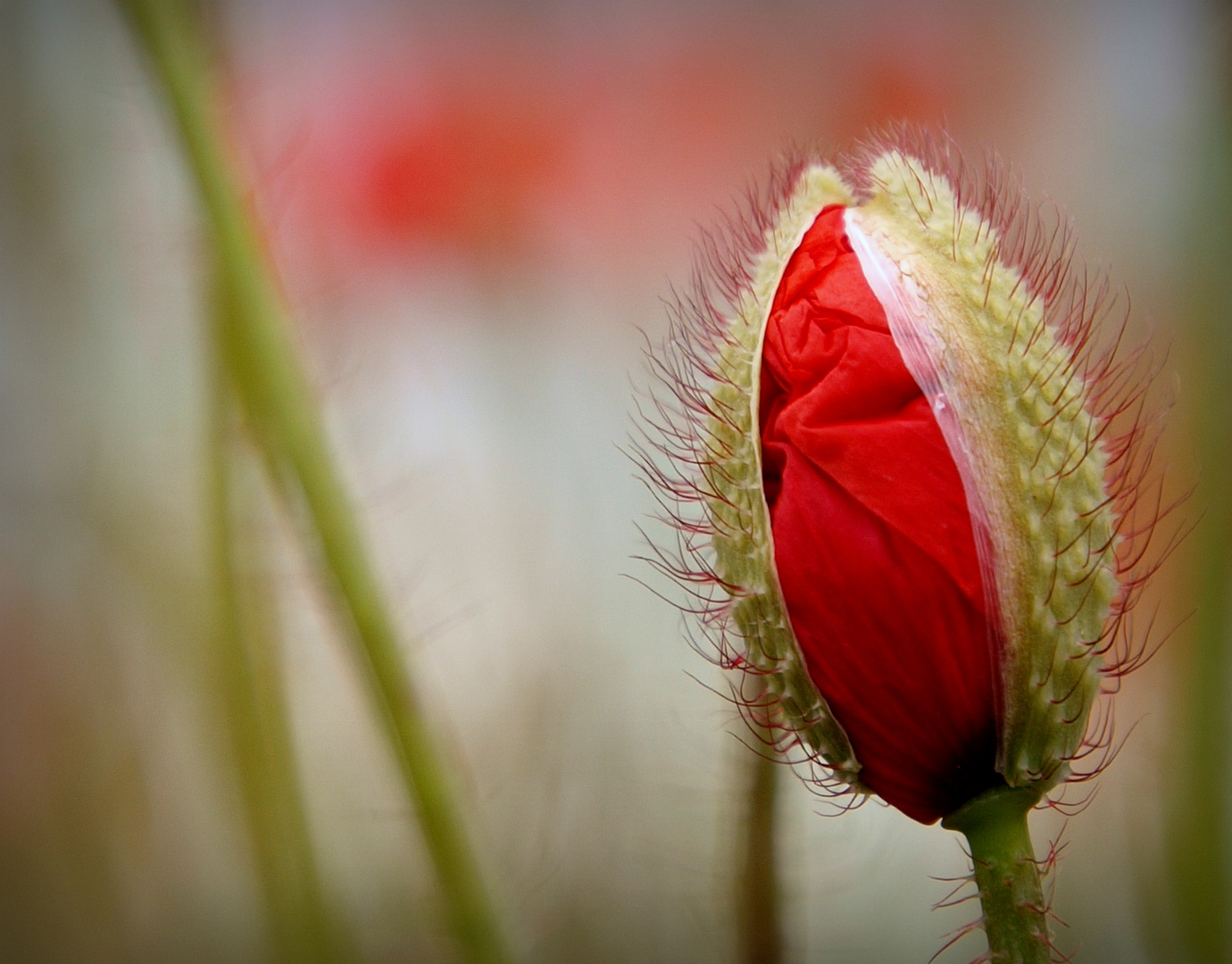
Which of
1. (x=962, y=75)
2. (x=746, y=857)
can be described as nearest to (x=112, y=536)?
(x=746, y=857)

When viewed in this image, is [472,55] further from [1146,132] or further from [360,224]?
[1146,132]

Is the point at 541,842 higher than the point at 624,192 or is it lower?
lower

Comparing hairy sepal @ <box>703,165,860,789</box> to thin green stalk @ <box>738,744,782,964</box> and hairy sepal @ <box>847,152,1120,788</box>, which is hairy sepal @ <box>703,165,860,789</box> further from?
thin green stalk @ <box>738,744,782,964</box>

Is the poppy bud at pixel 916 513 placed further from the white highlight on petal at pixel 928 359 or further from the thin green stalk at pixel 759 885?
the thin green stalk at pixel 759 885

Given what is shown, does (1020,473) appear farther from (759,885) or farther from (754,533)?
(759,885)

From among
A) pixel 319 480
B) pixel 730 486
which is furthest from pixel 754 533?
pixel 319 480

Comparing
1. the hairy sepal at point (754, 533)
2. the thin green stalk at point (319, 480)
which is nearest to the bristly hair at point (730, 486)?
the hairy sepal at point (754, 533)
